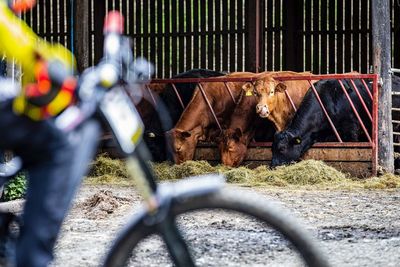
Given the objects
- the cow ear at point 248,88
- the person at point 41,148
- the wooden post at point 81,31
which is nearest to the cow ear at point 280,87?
the cow ear at point 248,88

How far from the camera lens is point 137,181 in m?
3.04

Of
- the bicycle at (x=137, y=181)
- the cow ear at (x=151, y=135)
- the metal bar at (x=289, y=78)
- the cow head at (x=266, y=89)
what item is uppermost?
the bicycle at (x=137, y=181)

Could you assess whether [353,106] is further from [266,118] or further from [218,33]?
[218,33]

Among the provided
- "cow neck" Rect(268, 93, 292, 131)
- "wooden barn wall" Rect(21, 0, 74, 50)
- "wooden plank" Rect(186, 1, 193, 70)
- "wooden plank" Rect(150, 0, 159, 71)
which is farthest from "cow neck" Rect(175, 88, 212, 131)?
"wooden barn wall" Rect(21, 0, 74, 50)

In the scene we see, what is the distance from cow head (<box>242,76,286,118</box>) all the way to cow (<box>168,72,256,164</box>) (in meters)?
0.64

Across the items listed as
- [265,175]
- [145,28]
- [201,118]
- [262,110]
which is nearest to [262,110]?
[262,110]

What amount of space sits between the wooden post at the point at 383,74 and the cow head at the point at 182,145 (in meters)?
2.55

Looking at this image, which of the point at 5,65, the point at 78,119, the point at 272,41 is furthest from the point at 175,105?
the point at 78,119

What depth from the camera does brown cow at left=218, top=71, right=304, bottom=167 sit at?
13.7 metres

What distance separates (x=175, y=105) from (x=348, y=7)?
19.6 ft

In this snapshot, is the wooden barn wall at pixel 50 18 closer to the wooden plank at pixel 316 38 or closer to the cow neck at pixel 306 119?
the wooden plank at pixel 316 38

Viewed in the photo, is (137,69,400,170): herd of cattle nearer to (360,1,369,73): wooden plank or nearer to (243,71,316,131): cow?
(243,71,316,131): cow

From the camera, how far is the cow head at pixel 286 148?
1320cm

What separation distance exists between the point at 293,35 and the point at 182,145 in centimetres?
616
